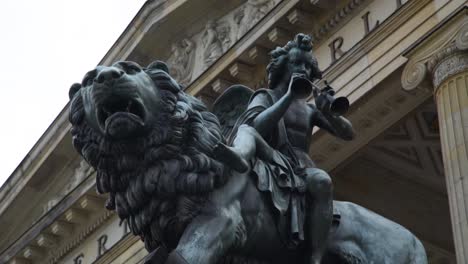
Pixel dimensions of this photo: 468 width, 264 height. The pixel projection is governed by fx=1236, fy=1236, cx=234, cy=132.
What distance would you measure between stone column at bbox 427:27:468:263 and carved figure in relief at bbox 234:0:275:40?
23.1 ft

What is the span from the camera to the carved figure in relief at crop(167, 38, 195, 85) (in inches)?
1052

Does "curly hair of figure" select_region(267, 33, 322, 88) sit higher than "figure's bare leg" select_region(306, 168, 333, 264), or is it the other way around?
"curly hair of figure" select_region(267, 33, 322, 88)

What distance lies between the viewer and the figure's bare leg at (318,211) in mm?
5070

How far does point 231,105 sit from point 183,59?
69.8ft

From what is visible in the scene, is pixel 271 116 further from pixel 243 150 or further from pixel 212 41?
pixel 212 41

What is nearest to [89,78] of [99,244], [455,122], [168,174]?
[168,174]

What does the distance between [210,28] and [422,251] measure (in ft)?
69.4

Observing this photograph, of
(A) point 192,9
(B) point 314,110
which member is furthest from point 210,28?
(B) point 314,110

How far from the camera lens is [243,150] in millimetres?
4969

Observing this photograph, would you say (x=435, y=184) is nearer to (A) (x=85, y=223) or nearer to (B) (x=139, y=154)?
(A) (x=85, y=223)

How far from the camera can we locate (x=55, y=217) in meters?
30.1

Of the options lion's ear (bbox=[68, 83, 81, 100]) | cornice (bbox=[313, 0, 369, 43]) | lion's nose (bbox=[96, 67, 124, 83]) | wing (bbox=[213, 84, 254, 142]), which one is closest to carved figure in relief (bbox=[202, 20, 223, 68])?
cornice (bbox=[313, 0, 369, 43])

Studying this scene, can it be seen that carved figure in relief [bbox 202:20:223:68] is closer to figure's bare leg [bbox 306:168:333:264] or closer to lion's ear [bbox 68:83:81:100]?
lion's ear [bbox 68:83:81:100]

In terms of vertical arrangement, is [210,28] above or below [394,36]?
above
